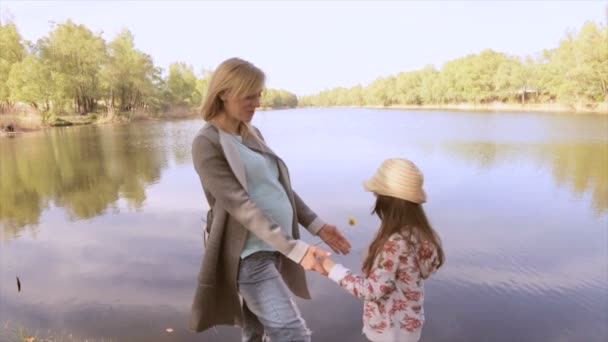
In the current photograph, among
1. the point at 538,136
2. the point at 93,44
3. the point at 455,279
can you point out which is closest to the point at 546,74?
the point at 538,136

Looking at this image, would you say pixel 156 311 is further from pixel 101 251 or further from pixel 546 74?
pixel 546 74

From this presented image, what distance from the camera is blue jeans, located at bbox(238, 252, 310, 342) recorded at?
6.45 ft

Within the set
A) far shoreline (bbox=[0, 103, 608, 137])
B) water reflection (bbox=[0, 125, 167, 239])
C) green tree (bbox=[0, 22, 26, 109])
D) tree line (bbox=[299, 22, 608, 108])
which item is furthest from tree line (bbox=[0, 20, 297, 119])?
tree line (bbox=[299, 22, 608, 108])

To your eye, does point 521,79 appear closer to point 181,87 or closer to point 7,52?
point 181,87

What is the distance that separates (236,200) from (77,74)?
51.5m

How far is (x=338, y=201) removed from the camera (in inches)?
330

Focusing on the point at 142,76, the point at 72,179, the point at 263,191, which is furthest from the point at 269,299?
the point at 142,76

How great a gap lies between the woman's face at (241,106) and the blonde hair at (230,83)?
2 centimetres

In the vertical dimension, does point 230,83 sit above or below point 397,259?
above

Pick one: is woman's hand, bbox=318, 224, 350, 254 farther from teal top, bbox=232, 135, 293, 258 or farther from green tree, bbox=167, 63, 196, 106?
green tree, bbox=167, 63, 196, 106

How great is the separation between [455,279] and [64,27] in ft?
170

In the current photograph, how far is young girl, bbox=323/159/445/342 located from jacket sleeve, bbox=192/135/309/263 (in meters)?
0.19

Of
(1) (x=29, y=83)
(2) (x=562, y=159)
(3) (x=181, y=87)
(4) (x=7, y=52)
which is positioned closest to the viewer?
(2) (x=562, y=159)

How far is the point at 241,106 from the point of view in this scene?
1985mm
